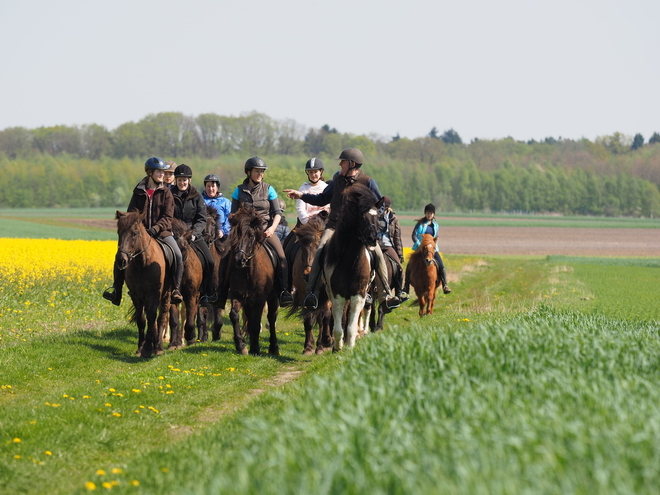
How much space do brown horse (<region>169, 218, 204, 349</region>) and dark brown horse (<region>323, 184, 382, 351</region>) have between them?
9.68 ft

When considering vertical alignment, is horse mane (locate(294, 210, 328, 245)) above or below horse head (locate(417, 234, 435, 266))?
above

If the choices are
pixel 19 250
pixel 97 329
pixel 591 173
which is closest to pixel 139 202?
pixel 97 329

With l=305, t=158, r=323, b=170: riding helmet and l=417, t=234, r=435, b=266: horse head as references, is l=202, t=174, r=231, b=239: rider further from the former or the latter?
l=417, t=234, r=435, b=266: horse head

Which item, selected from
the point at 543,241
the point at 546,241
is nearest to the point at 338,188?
the point at 543,241

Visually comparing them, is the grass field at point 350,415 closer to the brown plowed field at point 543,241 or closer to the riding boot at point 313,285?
the riding boot at point 313,285

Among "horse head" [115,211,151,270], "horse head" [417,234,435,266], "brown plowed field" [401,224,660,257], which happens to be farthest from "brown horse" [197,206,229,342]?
"brown plowed field" [401,224,660,257]

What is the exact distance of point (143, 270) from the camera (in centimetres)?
1235

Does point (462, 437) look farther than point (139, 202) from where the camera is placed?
No

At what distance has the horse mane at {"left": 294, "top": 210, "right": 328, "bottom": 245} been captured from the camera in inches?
522

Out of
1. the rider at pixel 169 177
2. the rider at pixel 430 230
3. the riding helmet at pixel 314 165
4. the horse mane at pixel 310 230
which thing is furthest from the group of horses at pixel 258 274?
the rider at pixel 430 230

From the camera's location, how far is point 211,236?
15039 millimetres

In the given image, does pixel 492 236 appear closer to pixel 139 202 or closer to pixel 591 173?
pixel 139 202

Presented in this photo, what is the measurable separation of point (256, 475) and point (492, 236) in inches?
3056

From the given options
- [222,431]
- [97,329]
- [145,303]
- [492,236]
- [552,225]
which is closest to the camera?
[222,431]
